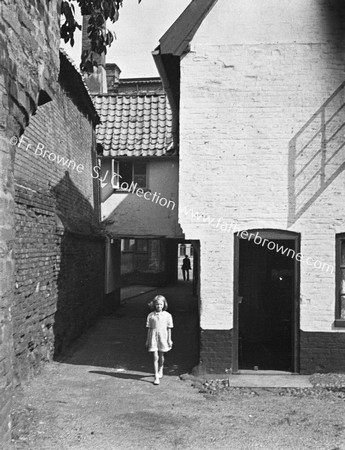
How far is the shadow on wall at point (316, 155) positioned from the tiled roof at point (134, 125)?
23.1ft

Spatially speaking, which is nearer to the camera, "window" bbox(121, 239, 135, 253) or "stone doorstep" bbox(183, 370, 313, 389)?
"stone doorstep" bbox(183, 370, 313, 389)

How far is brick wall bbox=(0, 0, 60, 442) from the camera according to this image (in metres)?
4.57

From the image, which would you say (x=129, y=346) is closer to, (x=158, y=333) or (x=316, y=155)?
(x=158, y=333)

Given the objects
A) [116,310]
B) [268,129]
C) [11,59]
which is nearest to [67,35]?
[11,59]

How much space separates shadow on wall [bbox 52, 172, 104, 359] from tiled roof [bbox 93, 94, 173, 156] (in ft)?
7.73

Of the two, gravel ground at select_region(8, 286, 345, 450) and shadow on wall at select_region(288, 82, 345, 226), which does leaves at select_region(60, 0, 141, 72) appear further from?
gravel ground at select_region(8, 286, 345, 450)

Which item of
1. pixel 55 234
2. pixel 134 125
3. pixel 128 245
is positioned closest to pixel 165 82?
pixel 55 234

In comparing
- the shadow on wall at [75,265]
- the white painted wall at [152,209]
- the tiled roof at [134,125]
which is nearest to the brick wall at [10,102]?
the shadow on wall at [75,265]

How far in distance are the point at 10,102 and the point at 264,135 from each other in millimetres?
6038

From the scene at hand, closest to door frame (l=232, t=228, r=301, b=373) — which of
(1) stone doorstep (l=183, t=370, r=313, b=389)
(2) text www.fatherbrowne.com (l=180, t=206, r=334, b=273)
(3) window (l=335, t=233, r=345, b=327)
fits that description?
(2) text www.fatherbrowne.com (l=180, t=206, r=334, b=273)

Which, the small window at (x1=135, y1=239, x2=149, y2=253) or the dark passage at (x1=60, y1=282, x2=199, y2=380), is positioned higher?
the small window at (x1=135, y1=239, x2=149, y2=253)

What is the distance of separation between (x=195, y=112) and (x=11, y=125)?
18.4ft

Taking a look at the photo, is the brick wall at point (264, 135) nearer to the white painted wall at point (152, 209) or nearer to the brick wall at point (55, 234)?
the brick wall at point (55, 234)

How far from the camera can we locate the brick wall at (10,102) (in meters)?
4.57
